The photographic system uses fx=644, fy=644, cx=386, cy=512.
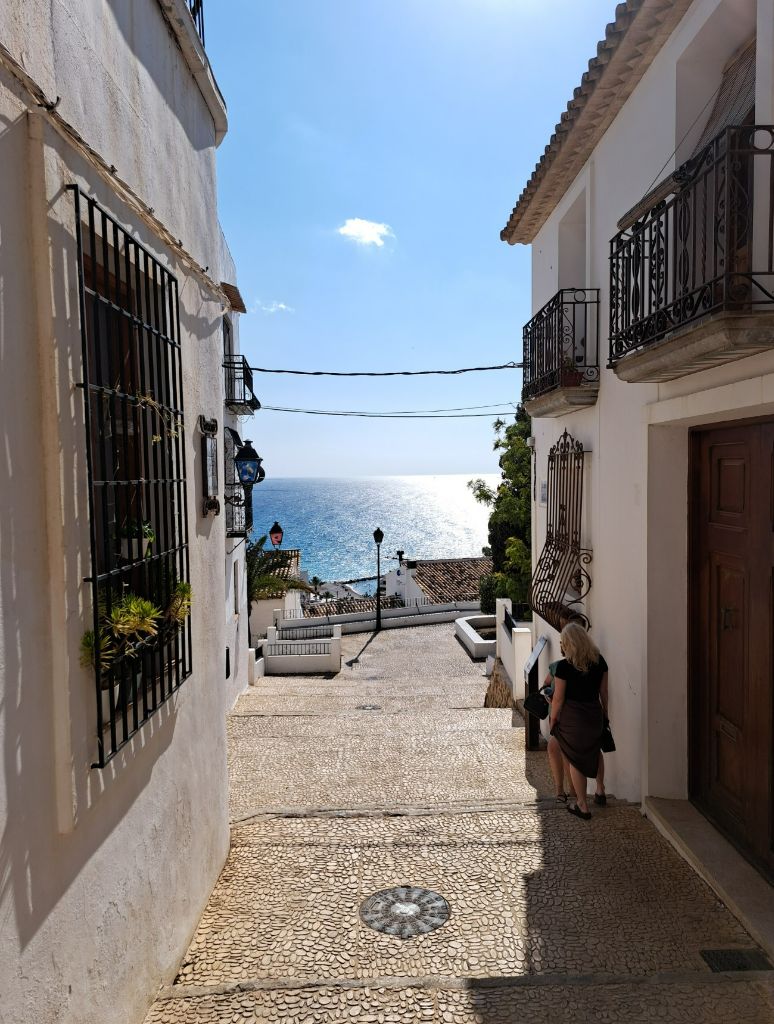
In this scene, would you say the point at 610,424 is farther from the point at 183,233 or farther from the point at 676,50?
the point at 183,233

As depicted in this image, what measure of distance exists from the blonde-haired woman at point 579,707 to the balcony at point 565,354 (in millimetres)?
2637

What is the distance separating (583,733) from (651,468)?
88.3 inches

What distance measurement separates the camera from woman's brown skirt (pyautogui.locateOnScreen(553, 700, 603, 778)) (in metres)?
5.30

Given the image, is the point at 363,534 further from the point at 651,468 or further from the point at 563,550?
the point at 651,468

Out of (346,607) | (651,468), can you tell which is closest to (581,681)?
(651,468)

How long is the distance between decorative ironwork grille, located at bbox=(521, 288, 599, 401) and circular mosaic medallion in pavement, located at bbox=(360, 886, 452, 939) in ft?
16.0

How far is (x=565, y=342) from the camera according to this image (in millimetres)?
7281

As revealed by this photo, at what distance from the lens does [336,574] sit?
8812 cm

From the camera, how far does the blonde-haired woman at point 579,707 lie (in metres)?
5.29

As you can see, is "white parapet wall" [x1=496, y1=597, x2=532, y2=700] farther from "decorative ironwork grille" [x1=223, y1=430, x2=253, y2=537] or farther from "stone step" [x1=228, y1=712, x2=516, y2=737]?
"decorative ironwork grille" [x1=223, y1=430, x2=253, y2=537]

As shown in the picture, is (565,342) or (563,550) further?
(563,550)

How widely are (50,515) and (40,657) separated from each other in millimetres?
530

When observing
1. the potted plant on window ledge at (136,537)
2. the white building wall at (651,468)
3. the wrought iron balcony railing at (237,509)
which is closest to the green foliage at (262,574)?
the wrought iron balcony railing at (237,509)

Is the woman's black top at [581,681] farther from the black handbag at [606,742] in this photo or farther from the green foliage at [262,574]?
the green foliage at [262,574]
